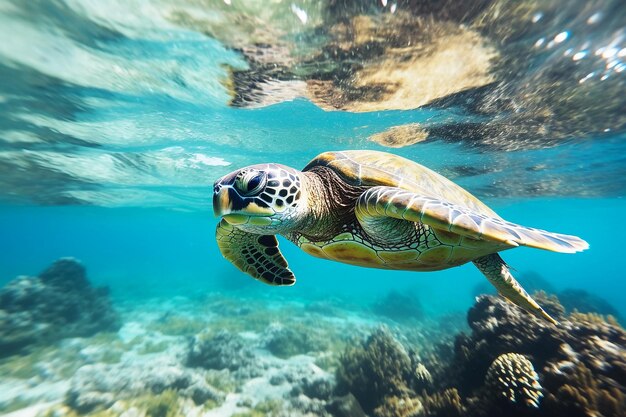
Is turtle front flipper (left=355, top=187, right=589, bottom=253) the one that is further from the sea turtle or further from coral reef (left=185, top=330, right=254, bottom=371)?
Answer: coral reef (left=185, top=330, right=254, bottom=371)

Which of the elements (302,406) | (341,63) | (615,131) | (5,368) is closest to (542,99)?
(615,131)

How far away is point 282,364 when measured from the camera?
325 inches

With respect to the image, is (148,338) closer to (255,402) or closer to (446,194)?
(255,402)

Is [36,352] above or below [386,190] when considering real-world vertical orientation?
below

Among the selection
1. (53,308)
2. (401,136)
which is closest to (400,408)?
(401,136)

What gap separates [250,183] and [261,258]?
1.89 meters

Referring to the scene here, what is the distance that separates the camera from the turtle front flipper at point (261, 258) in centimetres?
400

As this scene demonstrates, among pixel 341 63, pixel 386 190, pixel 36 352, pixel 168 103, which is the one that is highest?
pixel 341 63

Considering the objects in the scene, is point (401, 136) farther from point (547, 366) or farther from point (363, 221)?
point (363, 221)

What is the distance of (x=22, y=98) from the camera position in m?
8.13

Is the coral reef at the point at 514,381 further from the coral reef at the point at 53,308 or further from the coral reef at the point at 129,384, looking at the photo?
the coral reef at the point at 53,308

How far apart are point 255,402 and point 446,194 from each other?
571 cm

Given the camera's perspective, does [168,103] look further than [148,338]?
No

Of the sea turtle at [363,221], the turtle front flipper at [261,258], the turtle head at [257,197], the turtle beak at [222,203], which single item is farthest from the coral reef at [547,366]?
the turtle beak at [222,203]
